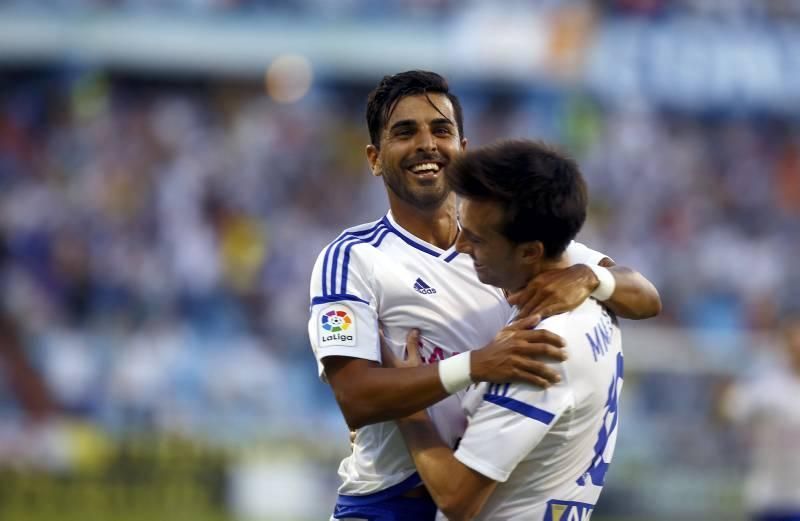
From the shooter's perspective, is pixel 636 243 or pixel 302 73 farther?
pixel 302 73

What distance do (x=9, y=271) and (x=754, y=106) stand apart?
1170 centimetres

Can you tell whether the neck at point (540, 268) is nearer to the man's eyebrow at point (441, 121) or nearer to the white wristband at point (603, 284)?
the white wristband at point (603, 284)

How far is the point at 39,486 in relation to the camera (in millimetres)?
12969

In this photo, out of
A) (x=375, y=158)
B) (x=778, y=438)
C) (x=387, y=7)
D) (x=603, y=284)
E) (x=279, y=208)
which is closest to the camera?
(x=603, y=284)

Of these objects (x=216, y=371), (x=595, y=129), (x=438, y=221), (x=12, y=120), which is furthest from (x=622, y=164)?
(x=438, y=221)

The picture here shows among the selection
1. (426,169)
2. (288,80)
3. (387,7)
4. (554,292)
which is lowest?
→ (554,292)

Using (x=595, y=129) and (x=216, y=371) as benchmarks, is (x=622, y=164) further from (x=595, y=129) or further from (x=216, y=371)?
(x=216, y=371)

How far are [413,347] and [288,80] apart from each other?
49.0 ft

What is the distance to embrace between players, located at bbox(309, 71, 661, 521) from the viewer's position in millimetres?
3854

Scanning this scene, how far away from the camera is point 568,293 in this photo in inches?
156

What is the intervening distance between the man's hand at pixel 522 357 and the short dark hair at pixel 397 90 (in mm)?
1120

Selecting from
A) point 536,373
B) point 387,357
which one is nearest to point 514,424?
point 536,373

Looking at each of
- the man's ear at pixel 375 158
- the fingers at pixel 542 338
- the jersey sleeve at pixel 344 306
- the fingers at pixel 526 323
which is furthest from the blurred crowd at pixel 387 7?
the fingers at pixel 542 338

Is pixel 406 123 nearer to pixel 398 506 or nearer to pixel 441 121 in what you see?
pixel 441 121
